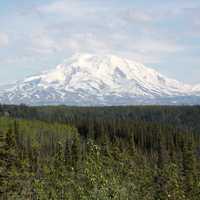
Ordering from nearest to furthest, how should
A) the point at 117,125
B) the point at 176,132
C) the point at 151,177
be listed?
the point at 151,177 → the point at 176,132 → the point at 117,125

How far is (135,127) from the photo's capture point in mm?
178625

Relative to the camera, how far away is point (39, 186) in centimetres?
2361

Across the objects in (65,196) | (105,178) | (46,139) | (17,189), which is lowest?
(46,139)

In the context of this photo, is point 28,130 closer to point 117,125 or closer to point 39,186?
point 117,125

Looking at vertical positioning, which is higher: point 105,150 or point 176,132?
point 105,150

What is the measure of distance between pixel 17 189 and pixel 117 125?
140911 mm

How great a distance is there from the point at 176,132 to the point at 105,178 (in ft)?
491

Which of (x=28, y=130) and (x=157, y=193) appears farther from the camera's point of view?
(x=28, y=130)

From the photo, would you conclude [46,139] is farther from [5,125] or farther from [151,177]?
[151,177]

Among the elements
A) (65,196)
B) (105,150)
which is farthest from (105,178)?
(105,150)

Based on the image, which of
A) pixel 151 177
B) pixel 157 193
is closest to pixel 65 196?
pixel 157 193

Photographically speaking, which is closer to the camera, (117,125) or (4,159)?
(4,159)

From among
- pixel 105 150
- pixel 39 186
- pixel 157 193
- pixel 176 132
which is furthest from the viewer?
pixel 176 132

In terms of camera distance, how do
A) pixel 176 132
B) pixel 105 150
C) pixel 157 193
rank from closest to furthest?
1. pixel 105 150
2. pixel 157 193
3. pixel 176 132
